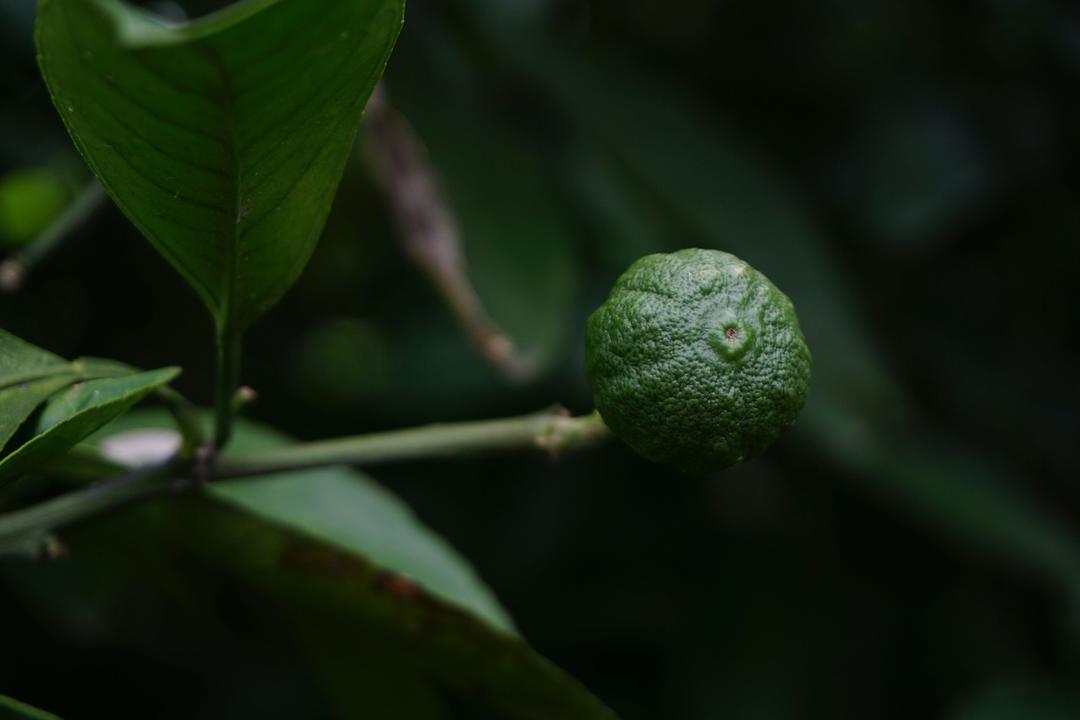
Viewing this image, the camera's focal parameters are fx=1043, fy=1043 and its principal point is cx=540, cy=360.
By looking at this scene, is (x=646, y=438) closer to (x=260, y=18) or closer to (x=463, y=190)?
(x=260, y=18)

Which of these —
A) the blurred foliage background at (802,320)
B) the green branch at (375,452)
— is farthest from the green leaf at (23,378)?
the blurred foliage background at (802,320)

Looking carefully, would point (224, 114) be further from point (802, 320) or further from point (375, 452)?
point (802, 320)

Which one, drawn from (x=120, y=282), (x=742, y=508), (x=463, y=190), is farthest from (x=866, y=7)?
(x=120, y=282)

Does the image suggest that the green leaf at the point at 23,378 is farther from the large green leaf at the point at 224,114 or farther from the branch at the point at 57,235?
the branch at the point at 57,235

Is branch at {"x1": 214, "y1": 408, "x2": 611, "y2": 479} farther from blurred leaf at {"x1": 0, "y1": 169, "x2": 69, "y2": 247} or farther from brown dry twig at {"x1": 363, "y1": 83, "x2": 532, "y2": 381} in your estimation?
blurred leaf at {"x1": 0, "y1": 169, "x2": 69, "y2": 247}

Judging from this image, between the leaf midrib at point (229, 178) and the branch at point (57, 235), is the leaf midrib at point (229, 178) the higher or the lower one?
the lower one

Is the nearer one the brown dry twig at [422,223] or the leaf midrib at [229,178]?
the leaf midrib at [229,178]

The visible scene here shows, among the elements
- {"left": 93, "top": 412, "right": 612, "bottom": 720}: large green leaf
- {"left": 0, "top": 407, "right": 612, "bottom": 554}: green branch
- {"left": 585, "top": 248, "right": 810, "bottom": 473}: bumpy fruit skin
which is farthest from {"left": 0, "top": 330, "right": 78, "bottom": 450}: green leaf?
{"left": 585, "top": 248, "right": 810, "bottom": 473}: bumpy fruit skin
